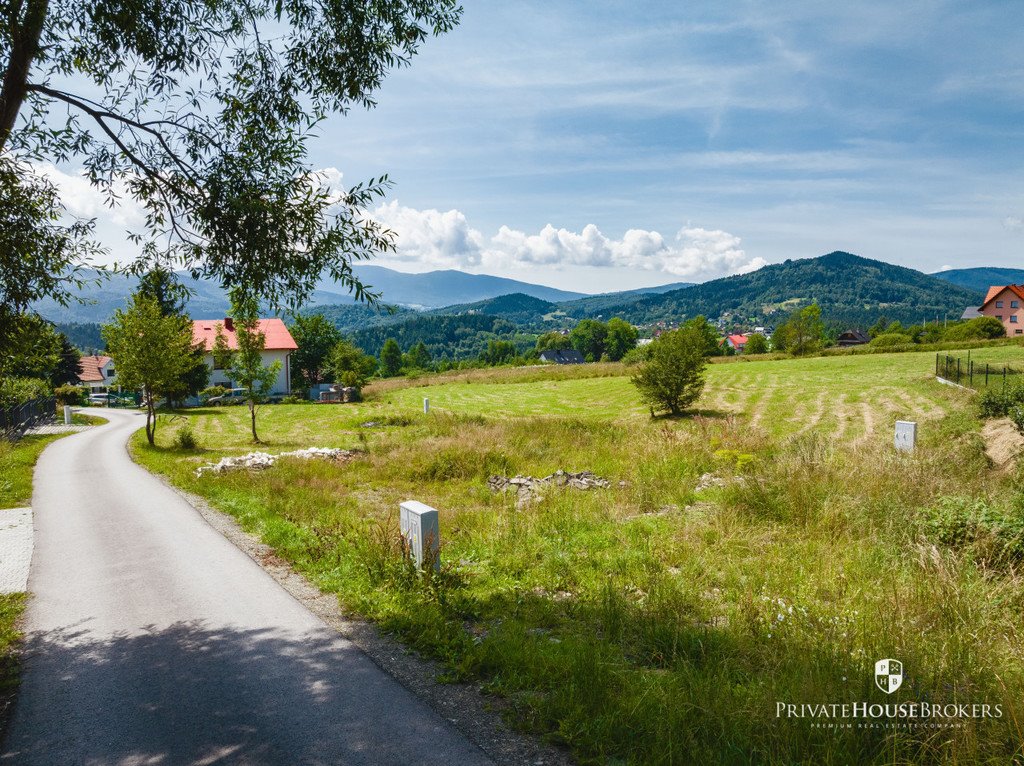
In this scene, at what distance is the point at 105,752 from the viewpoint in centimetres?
410

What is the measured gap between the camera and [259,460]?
17.5 meters

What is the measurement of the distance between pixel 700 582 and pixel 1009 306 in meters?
120

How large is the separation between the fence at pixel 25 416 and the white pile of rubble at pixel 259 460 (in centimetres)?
1286

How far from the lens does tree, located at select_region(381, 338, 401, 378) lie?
427 ft

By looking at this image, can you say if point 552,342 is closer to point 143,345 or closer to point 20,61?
point 143,345

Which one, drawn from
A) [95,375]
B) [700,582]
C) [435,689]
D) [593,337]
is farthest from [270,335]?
[593,337]

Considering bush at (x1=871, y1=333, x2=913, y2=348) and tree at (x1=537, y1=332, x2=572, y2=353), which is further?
tree at (x1=537, y1=332, x2=572, y2=353)

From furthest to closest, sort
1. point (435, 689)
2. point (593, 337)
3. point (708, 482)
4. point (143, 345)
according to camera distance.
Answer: point (593, 337)
point (143, 345)
point (708, 482)
point (435, 689)

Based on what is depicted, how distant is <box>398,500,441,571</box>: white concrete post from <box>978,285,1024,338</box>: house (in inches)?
4484

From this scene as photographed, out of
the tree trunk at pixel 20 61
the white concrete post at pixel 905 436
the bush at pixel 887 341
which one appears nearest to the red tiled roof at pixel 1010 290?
the bush at pixel 887 341

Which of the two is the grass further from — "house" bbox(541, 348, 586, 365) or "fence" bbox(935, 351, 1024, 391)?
"house" bbox(541, 348, 586, 365)

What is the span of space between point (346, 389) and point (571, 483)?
34.8 meters

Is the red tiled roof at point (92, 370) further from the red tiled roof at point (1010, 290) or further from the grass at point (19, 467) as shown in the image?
the red tiled roof at point (1010, 290)

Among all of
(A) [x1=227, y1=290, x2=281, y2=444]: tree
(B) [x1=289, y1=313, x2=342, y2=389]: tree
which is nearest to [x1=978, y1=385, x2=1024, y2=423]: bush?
(A) [x1=227, y1=290, x2=281, y2=444]: tree
